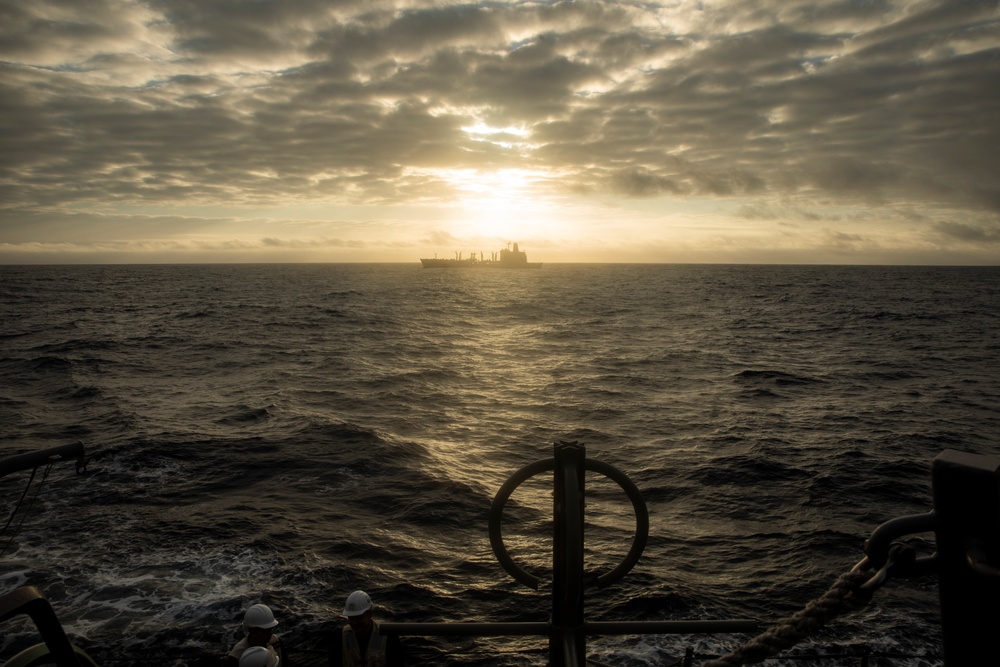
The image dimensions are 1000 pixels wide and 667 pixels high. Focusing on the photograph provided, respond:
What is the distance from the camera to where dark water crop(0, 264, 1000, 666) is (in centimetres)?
1159

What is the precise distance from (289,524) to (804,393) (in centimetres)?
2639

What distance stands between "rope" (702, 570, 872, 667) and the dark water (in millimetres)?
9019

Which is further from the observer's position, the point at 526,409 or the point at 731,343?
the point at 731,343

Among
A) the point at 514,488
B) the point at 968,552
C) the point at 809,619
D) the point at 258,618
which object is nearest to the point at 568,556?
the point at 514,488

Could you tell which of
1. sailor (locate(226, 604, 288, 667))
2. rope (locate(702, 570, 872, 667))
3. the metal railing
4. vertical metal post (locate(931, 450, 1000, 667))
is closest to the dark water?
sailor (locate(226, 604, 288, 667))

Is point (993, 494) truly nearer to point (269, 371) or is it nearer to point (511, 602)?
point (511, 602)

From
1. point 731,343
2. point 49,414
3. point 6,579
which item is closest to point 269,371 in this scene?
point 49,414

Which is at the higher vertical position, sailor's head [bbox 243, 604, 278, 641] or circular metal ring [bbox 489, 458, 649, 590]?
circular metal ring [bbox 489, 458, 649, 590]

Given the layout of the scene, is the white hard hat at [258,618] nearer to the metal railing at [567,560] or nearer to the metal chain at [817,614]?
the metal railing at [567,560]

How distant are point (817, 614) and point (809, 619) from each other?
0.19 feet

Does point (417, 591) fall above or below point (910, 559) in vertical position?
below

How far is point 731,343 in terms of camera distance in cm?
5100

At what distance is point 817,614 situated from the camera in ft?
7.03

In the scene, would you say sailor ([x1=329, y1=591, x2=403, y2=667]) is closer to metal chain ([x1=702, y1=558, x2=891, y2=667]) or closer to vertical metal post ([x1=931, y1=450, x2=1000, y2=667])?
metal chain ([x1=702, y1=558, x2=891, y2=667])
